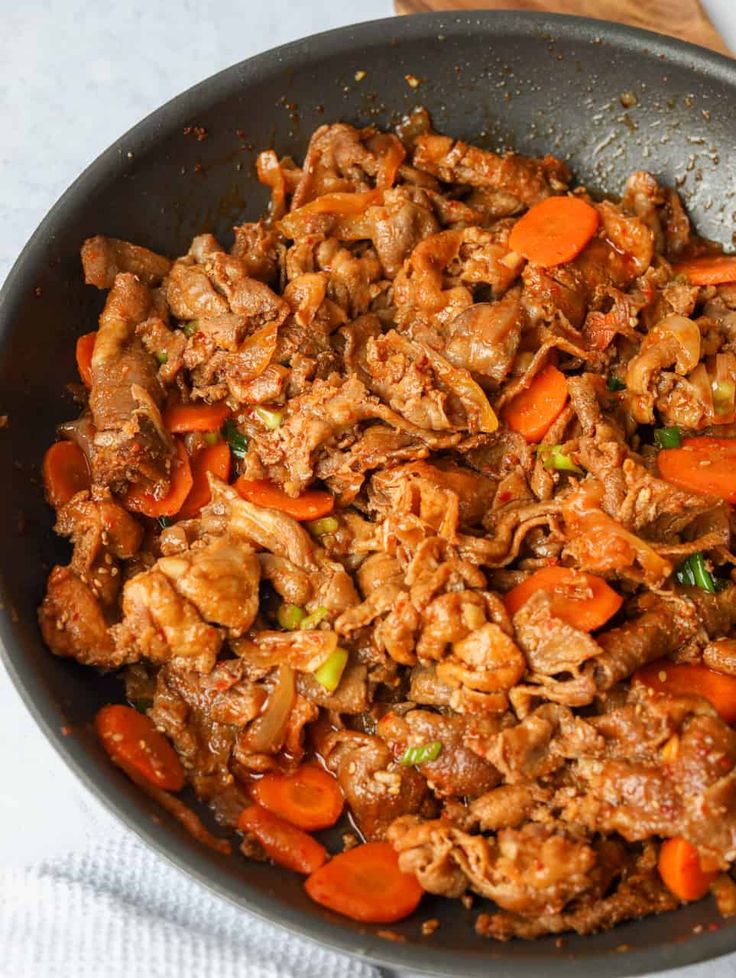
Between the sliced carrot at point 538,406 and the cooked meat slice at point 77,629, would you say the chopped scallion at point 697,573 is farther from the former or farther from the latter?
the cooked meat slice at point 77,629

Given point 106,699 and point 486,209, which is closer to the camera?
point 106,699

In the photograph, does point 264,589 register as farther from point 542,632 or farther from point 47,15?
point 47,15

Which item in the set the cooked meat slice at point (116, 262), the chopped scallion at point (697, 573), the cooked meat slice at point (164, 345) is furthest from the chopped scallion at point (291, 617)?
the cooked meat slice at point (116, 262)

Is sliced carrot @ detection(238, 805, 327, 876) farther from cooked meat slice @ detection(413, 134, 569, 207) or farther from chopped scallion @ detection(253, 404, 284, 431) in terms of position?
cooked meat slice @ detection(413, 134, 569, 207)

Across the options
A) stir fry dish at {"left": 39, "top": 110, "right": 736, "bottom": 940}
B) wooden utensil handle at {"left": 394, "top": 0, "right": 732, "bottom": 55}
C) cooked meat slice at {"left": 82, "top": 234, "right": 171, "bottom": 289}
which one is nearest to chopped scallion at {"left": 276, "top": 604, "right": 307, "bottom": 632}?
stir fry dish at {"left": 39, "top": 110, "right": 736, "bottom": 940}

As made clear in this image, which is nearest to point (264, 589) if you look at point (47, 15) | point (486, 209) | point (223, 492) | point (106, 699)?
point (223, 492)
